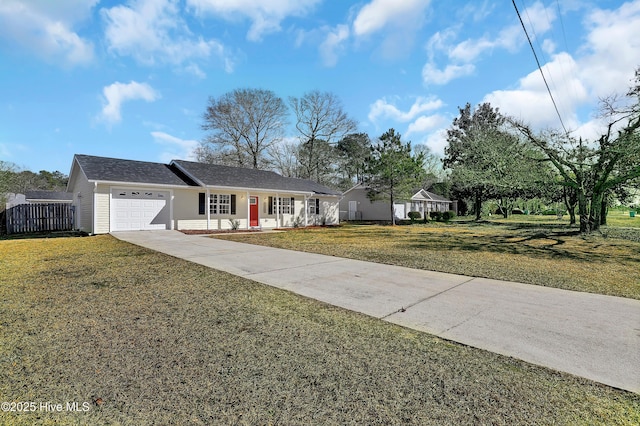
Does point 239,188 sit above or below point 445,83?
below

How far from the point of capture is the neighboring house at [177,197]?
1459 centimetres

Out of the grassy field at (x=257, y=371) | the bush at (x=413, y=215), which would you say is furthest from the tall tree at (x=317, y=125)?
the grassy field at (x=257, y=371)

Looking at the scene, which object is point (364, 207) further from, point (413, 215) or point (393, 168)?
point (393, 168)

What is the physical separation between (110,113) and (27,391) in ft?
66.4

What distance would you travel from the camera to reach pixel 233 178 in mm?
19422

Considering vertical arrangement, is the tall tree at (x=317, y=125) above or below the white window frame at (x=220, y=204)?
above

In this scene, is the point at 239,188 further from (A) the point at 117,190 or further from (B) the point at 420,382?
(B) the point at 420,382

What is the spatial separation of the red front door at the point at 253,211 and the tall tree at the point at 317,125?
1695cm

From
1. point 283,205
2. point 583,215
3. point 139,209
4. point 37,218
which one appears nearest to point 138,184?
point 139,209

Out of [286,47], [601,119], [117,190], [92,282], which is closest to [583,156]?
[601,119]

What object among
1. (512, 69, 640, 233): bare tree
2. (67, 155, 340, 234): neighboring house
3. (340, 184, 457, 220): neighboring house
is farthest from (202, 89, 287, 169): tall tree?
(512, 69, 640, 233): bare tree

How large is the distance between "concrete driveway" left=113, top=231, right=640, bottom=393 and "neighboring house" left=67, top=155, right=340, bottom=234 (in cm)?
1031

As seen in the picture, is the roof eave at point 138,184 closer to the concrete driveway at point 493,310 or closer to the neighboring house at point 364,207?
the concrete driveway at point 493,310

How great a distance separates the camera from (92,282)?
18.0 ft
